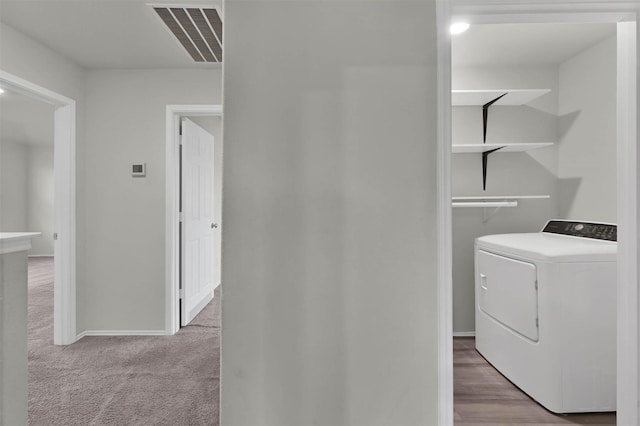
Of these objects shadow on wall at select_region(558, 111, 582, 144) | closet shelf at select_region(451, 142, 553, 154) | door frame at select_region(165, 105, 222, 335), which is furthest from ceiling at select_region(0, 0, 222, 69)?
shadow on wall at select_region(558, 111, 582, 144)

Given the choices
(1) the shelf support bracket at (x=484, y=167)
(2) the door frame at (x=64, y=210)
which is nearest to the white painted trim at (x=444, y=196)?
(1) the shelf support bracket at (x=484, y=167)

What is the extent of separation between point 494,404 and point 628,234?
1286 mm

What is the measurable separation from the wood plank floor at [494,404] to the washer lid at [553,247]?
860mm

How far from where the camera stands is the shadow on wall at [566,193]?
116 inches

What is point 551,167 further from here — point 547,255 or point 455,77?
point 547,255

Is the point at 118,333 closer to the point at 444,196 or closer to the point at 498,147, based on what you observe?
the point at 444,196

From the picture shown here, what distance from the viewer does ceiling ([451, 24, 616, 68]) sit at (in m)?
2.46

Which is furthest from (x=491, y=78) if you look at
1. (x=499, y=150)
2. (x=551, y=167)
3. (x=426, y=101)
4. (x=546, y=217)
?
(x=426, y=101)

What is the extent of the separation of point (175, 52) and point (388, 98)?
7.32 ft

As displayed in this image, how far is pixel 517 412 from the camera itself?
2088mm

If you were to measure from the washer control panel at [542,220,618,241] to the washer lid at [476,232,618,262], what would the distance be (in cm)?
6

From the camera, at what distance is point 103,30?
8.32 ft

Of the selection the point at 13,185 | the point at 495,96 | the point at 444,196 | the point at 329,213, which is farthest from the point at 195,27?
the point at 13,185

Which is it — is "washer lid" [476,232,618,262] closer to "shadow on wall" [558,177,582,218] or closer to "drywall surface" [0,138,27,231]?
"shadow on wall" [558,177,582,218]
